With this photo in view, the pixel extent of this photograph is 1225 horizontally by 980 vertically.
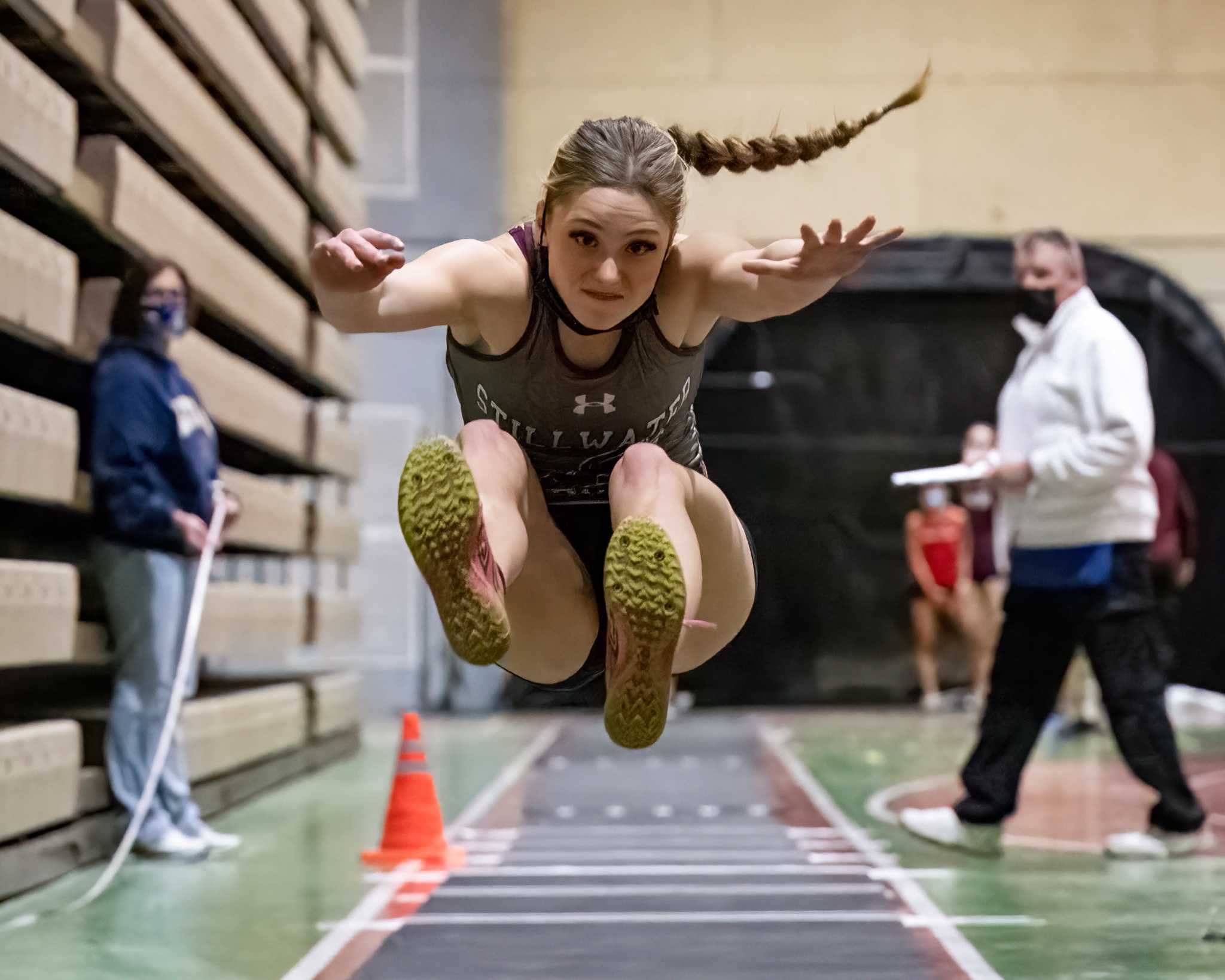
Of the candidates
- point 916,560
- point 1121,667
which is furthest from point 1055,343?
point 916,560

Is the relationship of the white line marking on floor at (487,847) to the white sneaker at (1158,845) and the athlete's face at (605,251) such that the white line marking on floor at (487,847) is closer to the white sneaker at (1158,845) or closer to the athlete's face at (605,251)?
the white sneaker at (1158,845)

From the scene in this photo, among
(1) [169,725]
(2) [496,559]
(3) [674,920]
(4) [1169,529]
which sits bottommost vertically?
(3) [674,920]

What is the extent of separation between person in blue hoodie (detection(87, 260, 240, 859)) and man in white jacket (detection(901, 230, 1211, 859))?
8.69 feet

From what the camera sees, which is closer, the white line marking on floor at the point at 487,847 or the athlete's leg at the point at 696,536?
the athlete's leg at the point at 696,536

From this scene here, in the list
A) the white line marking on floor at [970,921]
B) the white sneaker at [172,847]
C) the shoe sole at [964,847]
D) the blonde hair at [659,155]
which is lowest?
the white line marking on floor at [970,921]

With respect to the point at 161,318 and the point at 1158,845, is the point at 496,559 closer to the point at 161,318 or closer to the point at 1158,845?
the point at 161,318

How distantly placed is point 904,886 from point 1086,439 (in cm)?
154

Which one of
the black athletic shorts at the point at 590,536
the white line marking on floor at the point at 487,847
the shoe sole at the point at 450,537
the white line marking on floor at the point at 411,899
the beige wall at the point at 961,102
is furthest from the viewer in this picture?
the beige wall at the point at 961,102

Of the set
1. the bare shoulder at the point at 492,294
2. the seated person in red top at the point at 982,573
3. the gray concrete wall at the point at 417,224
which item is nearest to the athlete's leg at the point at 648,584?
the bare shoulder at the point at 492,294

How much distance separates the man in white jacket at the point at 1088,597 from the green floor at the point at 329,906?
0.21m

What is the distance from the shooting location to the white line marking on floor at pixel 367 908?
3588mm

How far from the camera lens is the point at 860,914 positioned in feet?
13.7

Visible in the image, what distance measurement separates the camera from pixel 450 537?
2.52 meters

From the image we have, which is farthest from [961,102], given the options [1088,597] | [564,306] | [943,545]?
[564,306]
